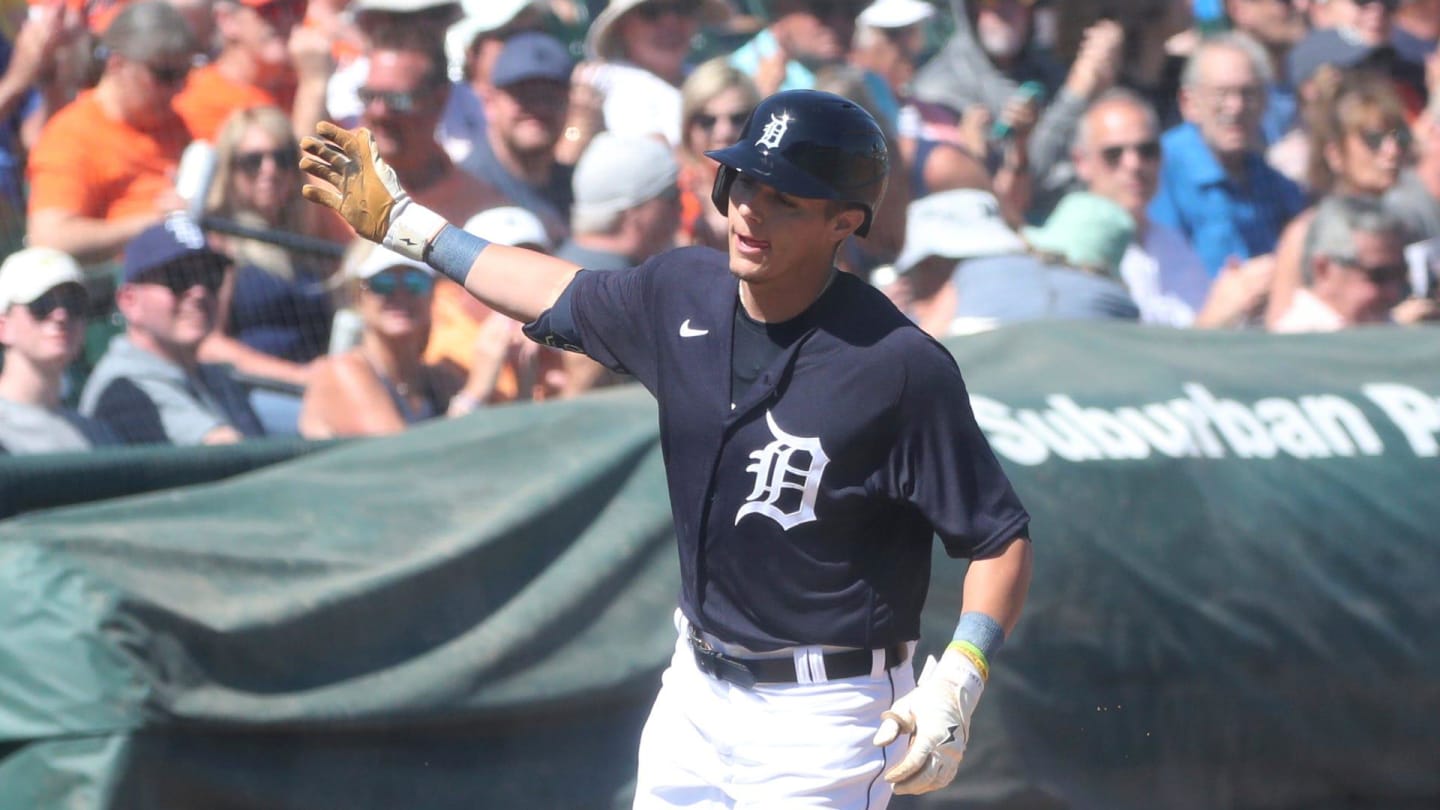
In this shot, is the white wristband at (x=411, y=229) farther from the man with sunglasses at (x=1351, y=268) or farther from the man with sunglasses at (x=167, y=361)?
the man with sunglasses at (x=1351, y=268)

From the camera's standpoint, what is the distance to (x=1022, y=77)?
7.88m

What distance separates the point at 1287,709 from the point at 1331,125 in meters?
3.02

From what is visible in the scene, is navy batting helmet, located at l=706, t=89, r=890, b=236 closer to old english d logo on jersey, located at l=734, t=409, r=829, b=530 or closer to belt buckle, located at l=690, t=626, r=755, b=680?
old english d logo on jersey, located at l=734, t=409, r=829, b=530

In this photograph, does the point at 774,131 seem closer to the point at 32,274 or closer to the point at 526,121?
the point at 32,274

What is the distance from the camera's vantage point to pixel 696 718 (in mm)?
3430

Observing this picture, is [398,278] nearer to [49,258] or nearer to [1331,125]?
[49,258]

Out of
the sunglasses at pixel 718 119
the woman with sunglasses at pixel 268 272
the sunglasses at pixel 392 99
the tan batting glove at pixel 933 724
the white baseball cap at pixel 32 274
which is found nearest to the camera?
the tan batting glove at pixel 933 724

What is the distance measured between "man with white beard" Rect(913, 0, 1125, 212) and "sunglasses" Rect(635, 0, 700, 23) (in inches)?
44.4

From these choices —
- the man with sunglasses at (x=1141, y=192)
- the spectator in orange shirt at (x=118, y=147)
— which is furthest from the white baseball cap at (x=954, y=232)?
the spectator in orange shirt at (x=118, y=147)

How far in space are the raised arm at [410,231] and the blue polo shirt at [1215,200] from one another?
4.38 m

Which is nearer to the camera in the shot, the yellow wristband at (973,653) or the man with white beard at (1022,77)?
the yellow wristband at (973,653)

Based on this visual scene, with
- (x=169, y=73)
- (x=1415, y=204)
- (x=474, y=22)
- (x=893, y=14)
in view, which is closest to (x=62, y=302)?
(x=169, y=73)

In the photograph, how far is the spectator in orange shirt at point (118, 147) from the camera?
566cm

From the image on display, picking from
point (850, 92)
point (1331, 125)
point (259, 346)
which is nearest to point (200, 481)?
point (259, 346)
